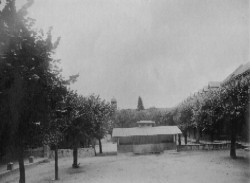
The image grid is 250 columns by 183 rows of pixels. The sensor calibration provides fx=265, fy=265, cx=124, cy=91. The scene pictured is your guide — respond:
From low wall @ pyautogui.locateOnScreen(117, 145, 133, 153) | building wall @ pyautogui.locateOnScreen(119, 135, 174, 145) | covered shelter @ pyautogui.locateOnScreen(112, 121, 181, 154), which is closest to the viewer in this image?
low wall @ pyautogui.locateOnScreen(117, 145, 133, 153)

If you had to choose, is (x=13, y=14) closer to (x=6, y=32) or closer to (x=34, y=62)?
(x=6, y=32)

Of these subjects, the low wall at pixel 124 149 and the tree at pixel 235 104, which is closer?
the tree at pixel 235 104

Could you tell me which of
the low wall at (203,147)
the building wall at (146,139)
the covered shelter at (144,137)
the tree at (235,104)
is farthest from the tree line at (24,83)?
the building wall at (146,139)

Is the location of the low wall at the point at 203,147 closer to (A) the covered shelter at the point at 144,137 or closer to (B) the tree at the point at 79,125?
(A) the covered shelter at the point at 144,137

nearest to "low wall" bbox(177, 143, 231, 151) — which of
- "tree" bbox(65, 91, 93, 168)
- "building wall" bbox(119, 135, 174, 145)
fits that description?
"building wall" bbox(119, 135, 174, 145)

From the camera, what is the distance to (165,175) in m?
24.5

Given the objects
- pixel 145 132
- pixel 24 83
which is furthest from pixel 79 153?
pixel 24 83

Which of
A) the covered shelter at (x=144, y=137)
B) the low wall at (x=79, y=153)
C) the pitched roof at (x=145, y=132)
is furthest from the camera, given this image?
the pitched roof at (x=145, y=132)

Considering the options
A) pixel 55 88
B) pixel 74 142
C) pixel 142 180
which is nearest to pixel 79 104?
pixel 74 142

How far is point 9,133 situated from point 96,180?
1183 centimetres

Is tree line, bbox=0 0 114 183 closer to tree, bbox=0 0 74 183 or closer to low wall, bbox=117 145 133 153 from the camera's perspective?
tree, bbox=0 0 74 183

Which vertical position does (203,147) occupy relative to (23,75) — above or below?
below

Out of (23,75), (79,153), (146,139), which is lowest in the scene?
(79,153)

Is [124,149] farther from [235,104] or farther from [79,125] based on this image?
[235,104]
